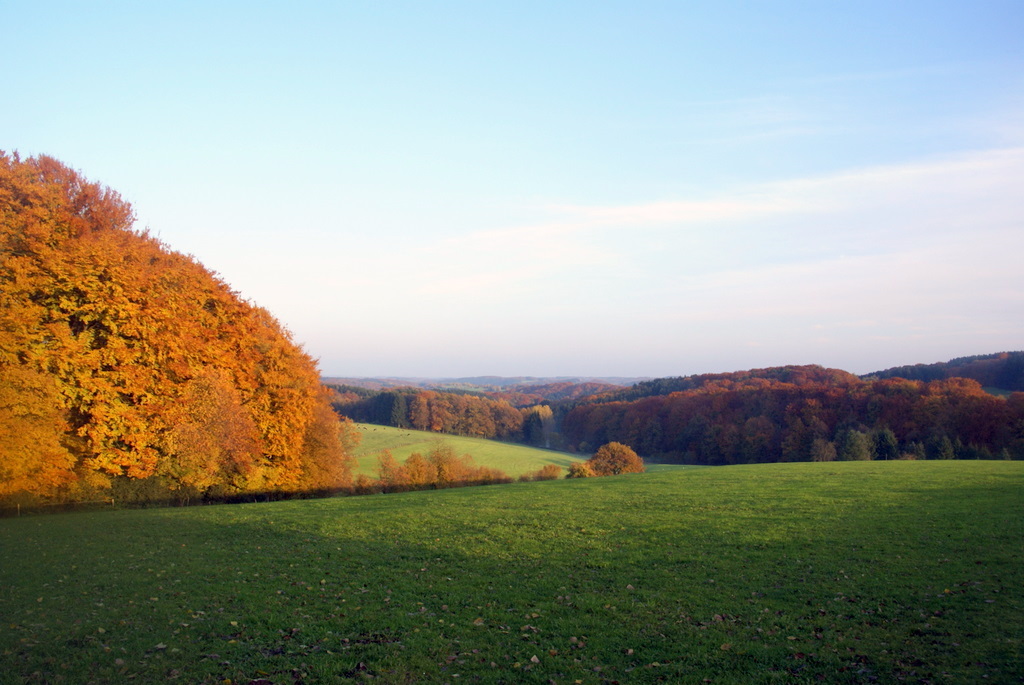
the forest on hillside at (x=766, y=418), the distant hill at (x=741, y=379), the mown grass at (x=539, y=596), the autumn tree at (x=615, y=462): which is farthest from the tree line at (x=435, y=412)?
the mown grass at (x=539, y=596)

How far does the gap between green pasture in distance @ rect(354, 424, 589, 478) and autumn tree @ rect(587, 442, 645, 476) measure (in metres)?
9.00

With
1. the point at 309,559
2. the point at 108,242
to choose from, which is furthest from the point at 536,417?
the point at 309,559

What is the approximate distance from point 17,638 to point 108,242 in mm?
24990

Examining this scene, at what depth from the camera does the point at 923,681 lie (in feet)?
24.1

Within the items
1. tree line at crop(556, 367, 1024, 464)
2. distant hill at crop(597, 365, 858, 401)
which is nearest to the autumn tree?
tree line at crop(556, 367, 1024, 464)

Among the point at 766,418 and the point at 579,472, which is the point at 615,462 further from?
the point at 766,418

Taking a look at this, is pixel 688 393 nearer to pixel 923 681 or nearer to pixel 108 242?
pixel 108 242

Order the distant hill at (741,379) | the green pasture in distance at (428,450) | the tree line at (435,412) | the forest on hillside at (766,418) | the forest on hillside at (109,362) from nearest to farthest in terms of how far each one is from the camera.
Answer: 1. the forest on hillside at (109,362)
2. the forest on hillside at (766,418)
3. the green pasture in distance at (428,450)
4. the distant hill at (741,379)
5. the tree line at (435,412)

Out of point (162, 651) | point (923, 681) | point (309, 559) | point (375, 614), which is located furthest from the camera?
point (309, 559)

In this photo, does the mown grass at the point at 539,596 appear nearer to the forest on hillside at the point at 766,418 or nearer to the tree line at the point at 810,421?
the forest on hillside at the point at 766,418

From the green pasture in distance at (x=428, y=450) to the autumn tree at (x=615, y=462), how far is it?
9001 millimetres

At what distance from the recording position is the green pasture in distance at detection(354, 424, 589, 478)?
69.0m

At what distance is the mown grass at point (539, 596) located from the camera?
8.20 m

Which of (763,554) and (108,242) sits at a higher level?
(108,242)
